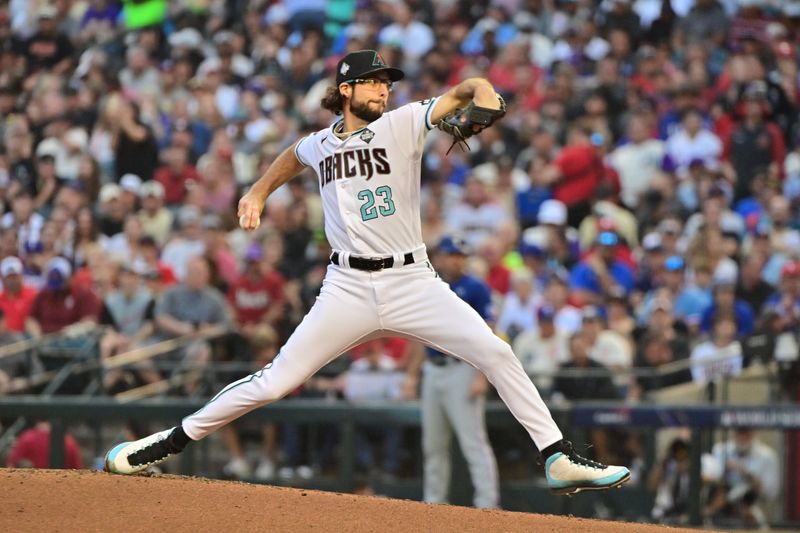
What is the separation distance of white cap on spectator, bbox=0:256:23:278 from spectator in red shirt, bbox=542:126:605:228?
15.3 ft

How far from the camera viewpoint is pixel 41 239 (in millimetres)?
13070

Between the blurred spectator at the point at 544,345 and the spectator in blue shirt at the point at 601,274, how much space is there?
2.54 feet

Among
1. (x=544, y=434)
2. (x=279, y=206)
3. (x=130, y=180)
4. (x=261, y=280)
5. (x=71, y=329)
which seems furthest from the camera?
(x=130, y=180)

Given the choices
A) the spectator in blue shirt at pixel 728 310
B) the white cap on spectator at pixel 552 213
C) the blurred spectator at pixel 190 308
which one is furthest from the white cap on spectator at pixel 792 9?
the blurred spectator at pixel 190 308

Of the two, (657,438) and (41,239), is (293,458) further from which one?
(41,239)

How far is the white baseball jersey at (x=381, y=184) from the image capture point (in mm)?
6148

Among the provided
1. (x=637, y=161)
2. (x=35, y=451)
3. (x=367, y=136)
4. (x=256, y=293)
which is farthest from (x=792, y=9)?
(x=367, y=136)

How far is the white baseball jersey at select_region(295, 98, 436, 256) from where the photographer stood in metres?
6.15

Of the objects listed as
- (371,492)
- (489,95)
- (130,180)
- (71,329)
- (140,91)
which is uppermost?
(140,91)

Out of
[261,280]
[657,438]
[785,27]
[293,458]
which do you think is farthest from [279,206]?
[785,27]

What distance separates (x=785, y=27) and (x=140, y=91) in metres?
6.78

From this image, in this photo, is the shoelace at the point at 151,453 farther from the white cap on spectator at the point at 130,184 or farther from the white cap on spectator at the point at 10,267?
the white cap on spectator at the point at 130,184

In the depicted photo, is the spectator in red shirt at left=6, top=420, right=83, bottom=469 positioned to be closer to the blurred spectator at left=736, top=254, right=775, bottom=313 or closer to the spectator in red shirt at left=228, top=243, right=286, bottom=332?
the spectator in red shirt at left=228, top=243, right=286, bottom=332

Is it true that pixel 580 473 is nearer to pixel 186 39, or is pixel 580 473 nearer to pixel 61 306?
pixel 61 306
